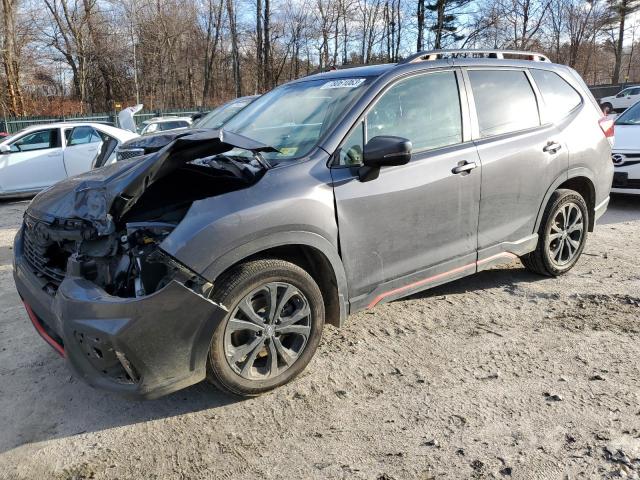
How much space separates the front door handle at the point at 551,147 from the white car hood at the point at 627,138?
13.1 feet

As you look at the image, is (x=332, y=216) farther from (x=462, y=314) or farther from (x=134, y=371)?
(x=462, y=314)

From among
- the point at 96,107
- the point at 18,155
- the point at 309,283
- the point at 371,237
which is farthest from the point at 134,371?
the point at 96,107

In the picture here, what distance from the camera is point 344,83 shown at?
140 inches

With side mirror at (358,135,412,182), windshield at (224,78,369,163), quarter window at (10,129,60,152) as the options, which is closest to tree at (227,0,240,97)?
quarter window at (10,129,60,152)

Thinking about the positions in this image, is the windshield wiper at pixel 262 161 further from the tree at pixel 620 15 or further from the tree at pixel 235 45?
the tree at pixel 620 15

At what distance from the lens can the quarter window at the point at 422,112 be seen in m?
3.33

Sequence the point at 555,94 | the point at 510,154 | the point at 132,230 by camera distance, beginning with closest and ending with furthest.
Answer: the point at 132,230 < the point at 510,154 < the point at 555,94

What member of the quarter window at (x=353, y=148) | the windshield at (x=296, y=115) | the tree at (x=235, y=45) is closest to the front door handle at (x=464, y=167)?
the quarter window at (x=353, y=148)

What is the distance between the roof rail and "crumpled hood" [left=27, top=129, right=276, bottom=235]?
4.89 ft

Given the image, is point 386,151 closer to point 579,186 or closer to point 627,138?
point 579,186

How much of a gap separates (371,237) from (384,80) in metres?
1.07

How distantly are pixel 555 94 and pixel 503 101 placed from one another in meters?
→ 0.80

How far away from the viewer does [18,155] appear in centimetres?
1011

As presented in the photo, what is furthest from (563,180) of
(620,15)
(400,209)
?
(620,15)
